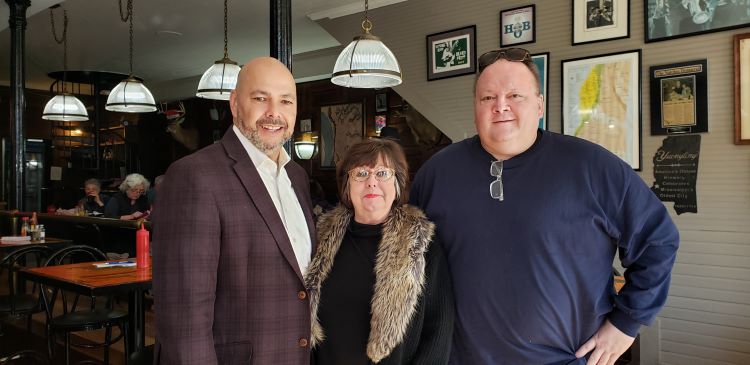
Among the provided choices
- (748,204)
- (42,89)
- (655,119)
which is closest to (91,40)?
(42,89)

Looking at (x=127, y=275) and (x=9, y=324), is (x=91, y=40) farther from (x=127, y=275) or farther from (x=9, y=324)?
(x=127, y=275)

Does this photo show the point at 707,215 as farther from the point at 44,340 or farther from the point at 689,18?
the point at 44,340

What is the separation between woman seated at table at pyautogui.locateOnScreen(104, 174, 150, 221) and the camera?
7.22m

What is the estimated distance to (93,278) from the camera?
3137 mm

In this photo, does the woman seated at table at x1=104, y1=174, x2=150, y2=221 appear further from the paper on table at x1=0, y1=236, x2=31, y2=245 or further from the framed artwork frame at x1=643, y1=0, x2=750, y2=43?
the framed artwork frame at x1=643, y1=0, x2=750, y2=43

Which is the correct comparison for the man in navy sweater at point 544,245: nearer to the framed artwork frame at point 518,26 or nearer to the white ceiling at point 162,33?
the framed artwork frame at point 518,26

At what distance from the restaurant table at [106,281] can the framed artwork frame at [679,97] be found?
3582 millimetres

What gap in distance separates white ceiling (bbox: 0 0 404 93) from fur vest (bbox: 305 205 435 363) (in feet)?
14.5

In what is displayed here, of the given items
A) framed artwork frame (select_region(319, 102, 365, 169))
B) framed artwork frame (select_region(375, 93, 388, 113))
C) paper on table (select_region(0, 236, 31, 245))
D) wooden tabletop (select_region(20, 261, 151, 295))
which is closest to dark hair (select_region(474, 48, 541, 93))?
wooden tabletop (select_region(20, 261, 151, 295))

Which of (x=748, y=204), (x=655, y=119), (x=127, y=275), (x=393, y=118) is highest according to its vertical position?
(x=393, y=118)

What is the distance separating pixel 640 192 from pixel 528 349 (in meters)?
0.57

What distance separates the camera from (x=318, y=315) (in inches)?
67.2

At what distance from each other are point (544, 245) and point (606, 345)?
1.21 ft

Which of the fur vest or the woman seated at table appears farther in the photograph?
the woman seated at table
